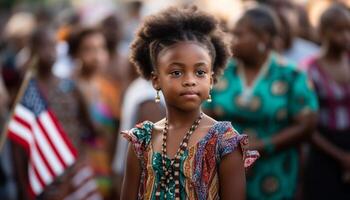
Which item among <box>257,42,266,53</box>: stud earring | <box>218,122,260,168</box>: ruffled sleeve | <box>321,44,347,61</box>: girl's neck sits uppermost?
<box>321,44,347,61</box>: girl's neck

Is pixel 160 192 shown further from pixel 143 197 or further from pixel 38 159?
pixel 38 159

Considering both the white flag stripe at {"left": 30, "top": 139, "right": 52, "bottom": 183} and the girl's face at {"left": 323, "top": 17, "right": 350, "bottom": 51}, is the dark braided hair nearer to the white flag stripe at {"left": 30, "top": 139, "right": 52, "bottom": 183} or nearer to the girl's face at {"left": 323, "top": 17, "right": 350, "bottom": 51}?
the white flag stripe at {"left": 30, "top": 139, "right": 52, "bottom": 183}

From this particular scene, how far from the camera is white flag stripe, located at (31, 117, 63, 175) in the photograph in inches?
335

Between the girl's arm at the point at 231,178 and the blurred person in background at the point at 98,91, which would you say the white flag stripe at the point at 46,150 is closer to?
the blurred person in background at the point at 98,91

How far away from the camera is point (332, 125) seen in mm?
9570

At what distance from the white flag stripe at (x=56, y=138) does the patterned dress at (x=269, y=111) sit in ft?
3.59

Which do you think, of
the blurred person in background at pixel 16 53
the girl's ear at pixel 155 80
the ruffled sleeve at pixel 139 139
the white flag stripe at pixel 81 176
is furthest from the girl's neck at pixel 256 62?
the blurred person in background at pixel 16 53

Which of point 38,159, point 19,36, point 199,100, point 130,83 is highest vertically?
point 19,36

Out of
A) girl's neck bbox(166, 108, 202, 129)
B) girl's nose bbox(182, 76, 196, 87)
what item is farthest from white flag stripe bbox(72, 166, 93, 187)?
girl's nose bbox(182, 76, 196, 87)

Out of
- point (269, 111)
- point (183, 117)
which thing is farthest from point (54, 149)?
point (183, 117)

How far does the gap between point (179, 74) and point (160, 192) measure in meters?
0.61

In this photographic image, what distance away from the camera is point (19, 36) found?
15.2 m

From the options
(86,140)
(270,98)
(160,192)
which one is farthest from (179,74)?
(86,140)

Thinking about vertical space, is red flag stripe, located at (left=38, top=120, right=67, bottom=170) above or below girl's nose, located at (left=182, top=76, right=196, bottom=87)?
above
